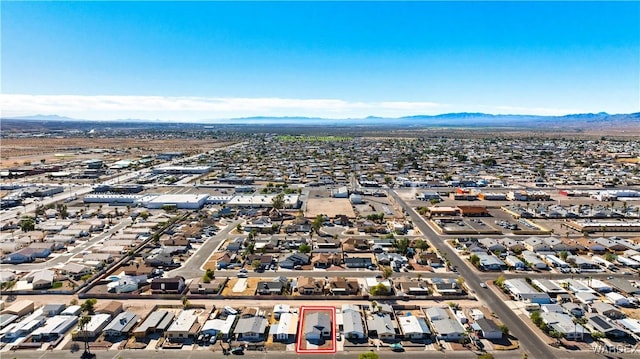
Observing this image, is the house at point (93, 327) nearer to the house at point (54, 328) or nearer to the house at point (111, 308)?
the house at point (111, 308)

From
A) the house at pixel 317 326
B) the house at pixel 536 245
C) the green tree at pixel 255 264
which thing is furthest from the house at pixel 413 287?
the house at pixel 536 245

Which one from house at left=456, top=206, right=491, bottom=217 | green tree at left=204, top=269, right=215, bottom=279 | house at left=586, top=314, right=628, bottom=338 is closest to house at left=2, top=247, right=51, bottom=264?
green tree at left=204, top=269, right=215, bottom=279

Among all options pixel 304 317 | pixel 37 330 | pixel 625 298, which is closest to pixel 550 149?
pixel 625 298

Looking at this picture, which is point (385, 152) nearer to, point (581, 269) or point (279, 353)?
point (581, 269)

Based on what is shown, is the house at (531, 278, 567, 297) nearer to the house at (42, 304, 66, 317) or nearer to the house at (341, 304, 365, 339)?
the house at (341, 304, 365, 339)

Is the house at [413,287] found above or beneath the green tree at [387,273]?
beneath

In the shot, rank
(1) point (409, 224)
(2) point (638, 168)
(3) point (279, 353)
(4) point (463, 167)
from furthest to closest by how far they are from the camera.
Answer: (4) point (463, 167)
(2) point (638, 168)
(1) point (409, 224)
(3) point (279, 353)
